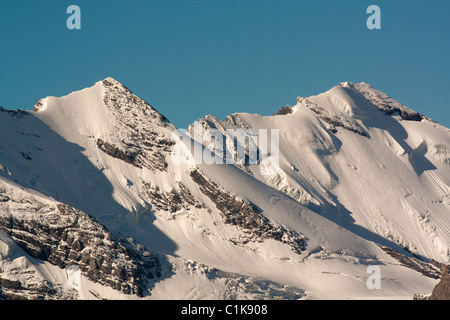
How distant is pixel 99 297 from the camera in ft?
649

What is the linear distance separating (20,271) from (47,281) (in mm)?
5604
